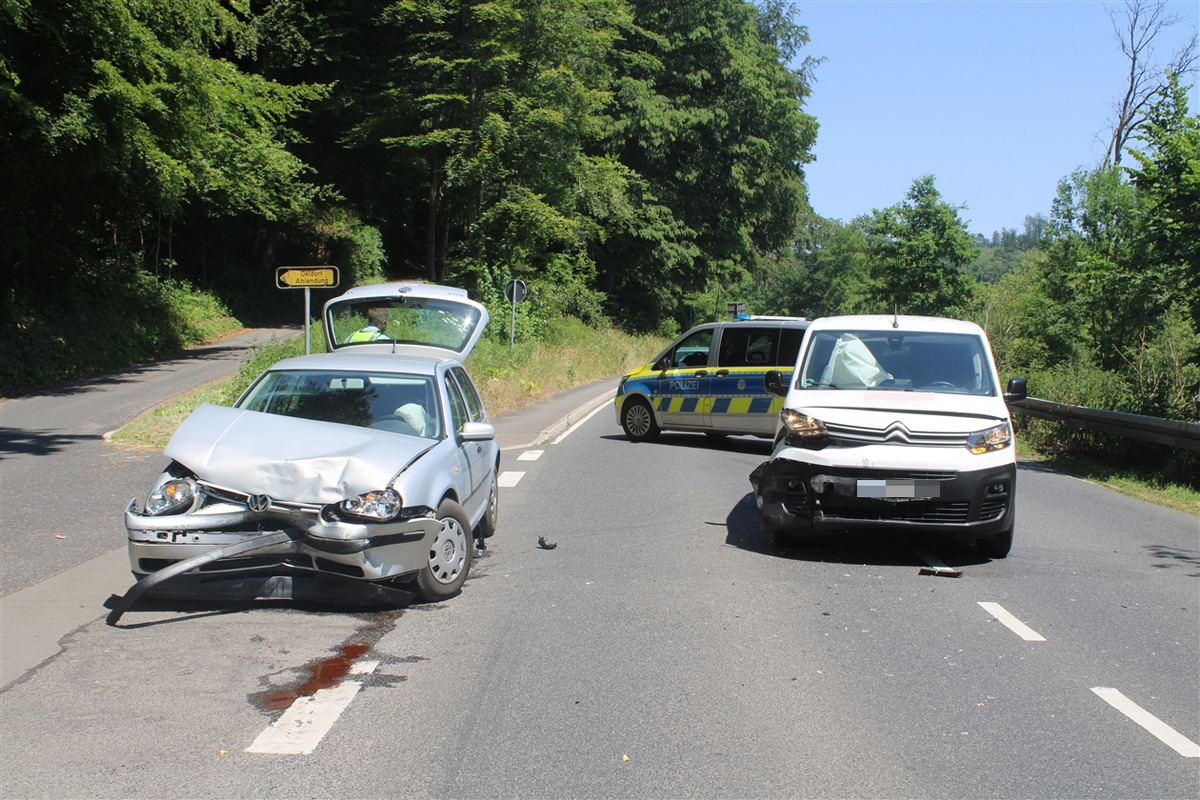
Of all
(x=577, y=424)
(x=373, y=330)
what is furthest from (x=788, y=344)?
(x=373, y=330)

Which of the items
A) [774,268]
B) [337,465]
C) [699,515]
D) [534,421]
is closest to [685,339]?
[534,421]

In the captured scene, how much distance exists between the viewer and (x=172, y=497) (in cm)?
617

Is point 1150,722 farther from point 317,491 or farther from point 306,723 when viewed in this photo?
point 317,491

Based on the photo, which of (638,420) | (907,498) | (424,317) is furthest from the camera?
(638,420)

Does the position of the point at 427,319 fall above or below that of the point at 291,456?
above

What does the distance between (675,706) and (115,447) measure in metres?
11.1

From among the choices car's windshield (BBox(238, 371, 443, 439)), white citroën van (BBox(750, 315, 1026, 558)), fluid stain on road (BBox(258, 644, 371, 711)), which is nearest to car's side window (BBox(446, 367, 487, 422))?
car's windshield (BBox(238, 371, 443, 439))

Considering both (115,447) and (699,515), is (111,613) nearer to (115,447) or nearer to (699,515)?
(699,515)

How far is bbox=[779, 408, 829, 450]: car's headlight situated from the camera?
811cm

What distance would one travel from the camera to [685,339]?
657 inches

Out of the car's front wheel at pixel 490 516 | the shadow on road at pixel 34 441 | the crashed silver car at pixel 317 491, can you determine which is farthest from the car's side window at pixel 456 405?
the shadow on road at pixel 34 441

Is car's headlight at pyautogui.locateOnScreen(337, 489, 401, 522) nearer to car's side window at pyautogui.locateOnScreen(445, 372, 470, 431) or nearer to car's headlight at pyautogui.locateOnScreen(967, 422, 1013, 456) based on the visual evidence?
car's side window at pyautogui.locateOnScreen(445, 372, 470, 431)

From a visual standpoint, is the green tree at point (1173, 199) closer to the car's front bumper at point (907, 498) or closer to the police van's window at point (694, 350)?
the police van's window at point (694, 350)

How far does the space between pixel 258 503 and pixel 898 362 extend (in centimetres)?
541
